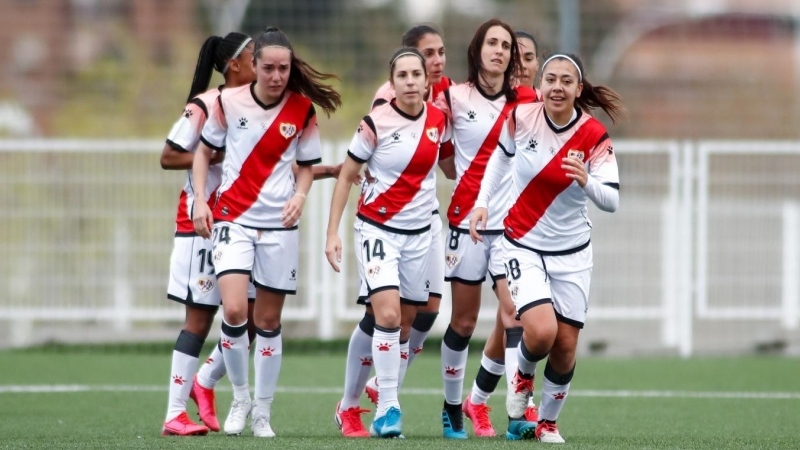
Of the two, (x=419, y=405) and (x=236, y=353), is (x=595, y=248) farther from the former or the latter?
(x=236, y=353)

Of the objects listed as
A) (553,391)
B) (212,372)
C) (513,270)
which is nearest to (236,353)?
(212,372)

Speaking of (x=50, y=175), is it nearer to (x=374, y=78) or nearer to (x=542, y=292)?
(x=374, y=78)

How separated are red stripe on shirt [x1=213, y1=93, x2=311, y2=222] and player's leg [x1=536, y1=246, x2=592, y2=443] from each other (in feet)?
5.18

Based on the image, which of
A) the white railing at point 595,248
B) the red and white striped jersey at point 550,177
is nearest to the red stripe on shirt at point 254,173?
the red and white striped jersey at point 550,177

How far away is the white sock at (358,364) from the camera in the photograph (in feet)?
23.7

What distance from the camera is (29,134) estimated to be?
1750 centimetres

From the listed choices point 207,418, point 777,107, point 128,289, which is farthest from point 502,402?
point 777,107

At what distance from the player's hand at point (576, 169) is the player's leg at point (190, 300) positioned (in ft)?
7.19

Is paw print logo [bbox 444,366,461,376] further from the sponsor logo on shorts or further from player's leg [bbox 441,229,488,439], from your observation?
the sponsor logo on shorts

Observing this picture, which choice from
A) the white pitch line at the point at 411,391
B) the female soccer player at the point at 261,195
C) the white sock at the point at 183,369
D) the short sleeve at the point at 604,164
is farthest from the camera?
the white pitch line at the point at 411,391

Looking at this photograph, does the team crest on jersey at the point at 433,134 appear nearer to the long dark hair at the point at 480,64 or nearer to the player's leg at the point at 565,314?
the long dark hair at the point at 480,64

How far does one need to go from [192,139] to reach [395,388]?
1.79 m

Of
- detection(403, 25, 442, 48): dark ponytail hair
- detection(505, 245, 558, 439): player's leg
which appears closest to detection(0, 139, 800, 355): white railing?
detection(403, 25, 442, 48): dark ponytail hair

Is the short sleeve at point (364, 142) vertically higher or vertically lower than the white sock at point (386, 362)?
higher
